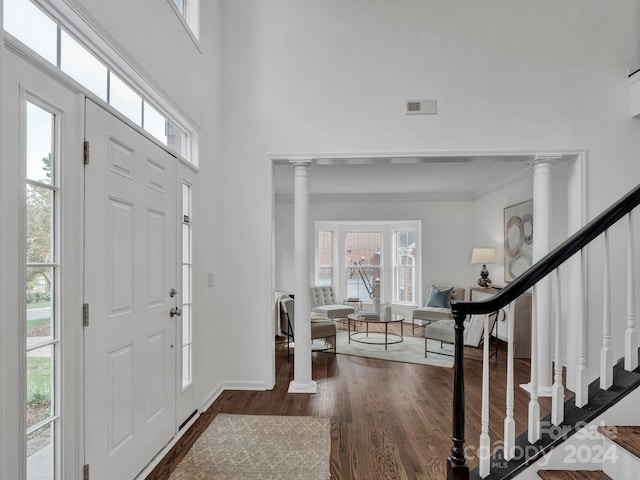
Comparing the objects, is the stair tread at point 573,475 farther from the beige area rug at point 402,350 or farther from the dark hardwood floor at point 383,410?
the beige area rug at point 402,350

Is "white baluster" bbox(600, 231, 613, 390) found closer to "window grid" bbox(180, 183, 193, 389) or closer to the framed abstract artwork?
"window grid" bbox(180, 183, 193, 389)

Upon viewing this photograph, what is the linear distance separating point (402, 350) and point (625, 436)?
3.84 m

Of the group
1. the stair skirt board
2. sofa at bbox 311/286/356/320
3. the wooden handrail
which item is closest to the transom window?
the wooden handrail

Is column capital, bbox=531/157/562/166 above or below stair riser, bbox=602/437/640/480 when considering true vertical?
above

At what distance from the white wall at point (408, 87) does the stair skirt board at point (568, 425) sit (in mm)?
2314

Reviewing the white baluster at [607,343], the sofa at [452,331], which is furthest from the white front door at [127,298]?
the sofa at [452,331]

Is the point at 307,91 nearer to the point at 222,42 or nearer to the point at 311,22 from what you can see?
the point at 311,22

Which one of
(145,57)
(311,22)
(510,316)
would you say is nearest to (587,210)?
(510,316)

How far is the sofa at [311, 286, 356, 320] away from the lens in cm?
652

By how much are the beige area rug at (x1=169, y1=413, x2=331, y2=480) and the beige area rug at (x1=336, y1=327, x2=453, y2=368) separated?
7.14 ft

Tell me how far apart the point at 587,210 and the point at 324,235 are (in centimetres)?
524

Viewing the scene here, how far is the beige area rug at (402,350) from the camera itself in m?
4.82

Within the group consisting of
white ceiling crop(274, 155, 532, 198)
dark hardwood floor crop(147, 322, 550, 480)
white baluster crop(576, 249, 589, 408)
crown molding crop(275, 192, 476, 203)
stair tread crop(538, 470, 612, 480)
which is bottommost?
dark hardwood floor crop(147, 322, 550, 480)

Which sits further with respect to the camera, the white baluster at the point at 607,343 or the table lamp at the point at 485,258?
the table lamp at the point at 485,258
